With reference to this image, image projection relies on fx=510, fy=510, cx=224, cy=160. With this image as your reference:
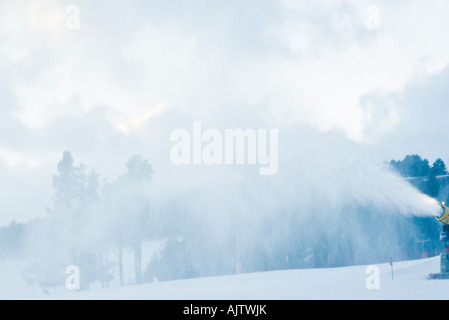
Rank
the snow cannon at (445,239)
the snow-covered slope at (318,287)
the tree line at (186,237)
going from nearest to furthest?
the snow-covered slope at (318,287) → the snow cannon at (445,239) → the tree line at (186,237)

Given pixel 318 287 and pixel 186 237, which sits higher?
pixel 186 237

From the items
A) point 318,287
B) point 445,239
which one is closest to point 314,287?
point 318,287

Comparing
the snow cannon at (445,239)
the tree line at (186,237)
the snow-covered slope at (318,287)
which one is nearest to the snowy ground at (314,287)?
the snow-covered slope at (318,287)

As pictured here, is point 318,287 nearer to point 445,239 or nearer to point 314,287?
point 314,287

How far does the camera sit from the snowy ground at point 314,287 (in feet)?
60.0

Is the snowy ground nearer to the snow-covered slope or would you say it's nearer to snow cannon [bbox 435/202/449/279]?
the snow-covered slope

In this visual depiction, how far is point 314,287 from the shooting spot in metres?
20.7

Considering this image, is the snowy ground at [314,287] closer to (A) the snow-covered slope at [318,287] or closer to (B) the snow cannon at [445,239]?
(A) the snow-covered slope at [318,287]

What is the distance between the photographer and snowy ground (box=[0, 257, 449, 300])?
720 inches

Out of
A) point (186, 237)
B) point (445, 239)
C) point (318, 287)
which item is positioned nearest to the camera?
point (445, 239)

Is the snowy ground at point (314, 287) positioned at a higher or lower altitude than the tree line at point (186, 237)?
lower
